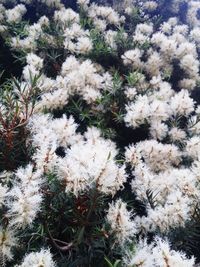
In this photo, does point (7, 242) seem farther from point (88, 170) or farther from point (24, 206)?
Result: point (88, 170)

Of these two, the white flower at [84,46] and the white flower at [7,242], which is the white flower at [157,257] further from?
the white flower at [84,46]

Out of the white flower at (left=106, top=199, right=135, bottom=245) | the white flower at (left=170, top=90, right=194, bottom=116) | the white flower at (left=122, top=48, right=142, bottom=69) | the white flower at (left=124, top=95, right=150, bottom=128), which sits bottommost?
the white flower at (left=106, top=199, right=135, bottom=245)

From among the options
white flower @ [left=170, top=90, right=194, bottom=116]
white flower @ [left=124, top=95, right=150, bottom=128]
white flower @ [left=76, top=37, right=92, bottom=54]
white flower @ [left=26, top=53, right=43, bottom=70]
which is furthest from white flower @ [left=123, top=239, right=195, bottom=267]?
white flower @ [left=76, top=37, right=92, bottom=54]

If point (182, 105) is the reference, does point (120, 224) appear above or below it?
below

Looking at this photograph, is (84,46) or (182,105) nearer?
(182,105)

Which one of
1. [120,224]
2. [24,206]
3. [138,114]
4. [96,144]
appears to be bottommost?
[120,224]

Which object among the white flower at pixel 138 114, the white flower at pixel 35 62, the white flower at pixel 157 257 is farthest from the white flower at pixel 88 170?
the white flower at pixel 35 62

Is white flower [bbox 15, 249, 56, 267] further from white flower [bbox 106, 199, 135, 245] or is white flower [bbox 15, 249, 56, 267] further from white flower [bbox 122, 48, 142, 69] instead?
white flower [bbox 122, 48, 142, 69]

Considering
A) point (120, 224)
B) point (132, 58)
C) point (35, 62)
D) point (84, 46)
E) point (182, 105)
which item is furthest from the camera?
point (132, 58)

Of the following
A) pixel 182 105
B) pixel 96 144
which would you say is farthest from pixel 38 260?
pixel 182 105
